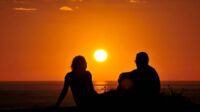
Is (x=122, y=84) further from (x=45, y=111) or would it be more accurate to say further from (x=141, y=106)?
(x=45, y=111)

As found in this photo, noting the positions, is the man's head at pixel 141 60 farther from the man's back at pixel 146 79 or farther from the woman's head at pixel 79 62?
the woman's head at pixel 79 62

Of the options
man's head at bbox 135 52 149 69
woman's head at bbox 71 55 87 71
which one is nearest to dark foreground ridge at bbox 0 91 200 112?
man's head at bbox 135 52 149 69

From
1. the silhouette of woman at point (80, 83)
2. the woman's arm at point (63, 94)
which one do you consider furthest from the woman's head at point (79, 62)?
the woman's arm at point (63, 94)

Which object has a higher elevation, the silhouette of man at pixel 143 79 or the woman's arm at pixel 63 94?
the silhouette of man at pixel 143 79

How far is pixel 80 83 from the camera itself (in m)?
11.0

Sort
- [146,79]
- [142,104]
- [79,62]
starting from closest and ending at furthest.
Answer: [142,104] < [146,79] < [79,62]

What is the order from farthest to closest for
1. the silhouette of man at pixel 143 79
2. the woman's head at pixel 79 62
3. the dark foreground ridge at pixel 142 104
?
the woman's head at pixel 79 62, the silhouette of man at pixel 143 79, the dark foreground ridge at pixel 142 104

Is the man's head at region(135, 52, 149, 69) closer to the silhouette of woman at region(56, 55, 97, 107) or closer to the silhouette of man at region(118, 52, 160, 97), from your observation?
the silhouette of man at region(118, 52, 160, 97)

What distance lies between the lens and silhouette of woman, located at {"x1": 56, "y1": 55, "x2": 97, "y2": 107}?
10836 millimetres

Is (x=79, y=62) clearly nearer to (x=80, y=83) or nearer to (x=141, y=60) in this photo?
(x=80, y=83)

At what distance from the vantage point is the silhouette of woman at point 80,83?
10.8 metres

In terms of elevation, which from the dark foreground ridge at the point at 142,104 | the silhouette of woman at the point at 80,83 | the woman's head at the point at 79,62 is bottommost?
the dark foreground ridge at the point at 142,104

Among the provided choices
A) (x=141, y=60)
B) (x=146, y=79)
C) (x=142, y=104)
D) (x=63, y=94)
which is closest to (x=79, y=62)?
(x=63, y=94)

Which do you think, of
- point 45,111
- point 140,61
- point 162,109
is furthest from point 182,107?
point 45,111
